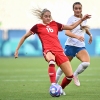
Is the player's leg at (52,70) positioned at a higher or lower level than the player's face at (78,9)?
lower

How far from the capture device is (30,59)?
2714 cm

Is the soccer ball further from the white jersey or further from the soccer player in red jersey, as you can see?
the white jersey

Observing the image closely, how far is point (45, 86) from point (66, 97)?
2612 millimetres

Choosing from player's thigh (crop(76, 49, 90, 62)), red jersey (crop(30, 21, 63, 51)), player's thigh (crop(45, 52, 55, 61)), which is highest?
red jersey (crop(30, 21, 63, 51))

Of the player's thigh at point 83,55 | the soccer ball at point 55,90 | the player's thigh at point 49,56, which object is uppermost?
the player's thigh at point 49,56

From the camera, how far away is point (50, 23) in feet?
35.3

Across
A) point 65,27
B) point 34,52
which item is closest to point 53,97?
point 65,27

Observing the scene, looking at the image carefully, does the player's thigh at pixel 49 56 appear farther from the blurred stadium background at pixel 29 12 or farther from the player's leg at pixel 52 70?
the blurred stadium background at pixel 29 12

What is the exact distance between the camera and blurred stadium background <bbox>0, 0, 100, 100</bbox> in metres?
11.5

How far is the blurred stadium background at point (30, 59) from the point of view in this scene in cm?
1155

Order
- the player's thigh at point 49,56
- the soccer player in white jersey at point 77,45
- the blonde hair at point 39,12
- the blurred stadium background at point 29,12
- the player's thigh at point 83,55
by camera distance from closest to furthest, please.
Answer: the player's thigh at point 49,56 → the blonde hair at point 39,12 → the soccer player in white jersey at point 77,45 → the player's thigh at point 83,55 → the blurred stadium background at point 29,12

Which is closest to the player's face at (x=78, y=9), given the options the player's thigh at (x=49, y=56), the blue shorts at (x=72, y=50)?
the blue shorts at (x=72, y=50)

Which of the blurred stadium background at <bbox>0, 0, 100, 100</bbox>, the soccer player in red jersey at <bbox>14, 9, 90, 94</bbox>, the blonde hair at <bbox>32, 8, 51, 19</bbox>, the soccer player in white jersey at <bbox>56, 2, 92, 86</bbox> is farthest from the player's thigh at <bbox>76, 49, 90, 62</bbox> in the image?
the blonde hair at <bbox>32, 8, 51, 19</bbox>

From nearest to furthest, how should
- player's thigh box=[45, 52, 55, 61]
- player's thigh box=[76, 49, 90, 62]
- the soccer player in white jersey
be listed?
player's thigh box=[45, 52, 55, 61]
the soccer player in white jersey
player's thigh box=[76, 49, 90, 62]
